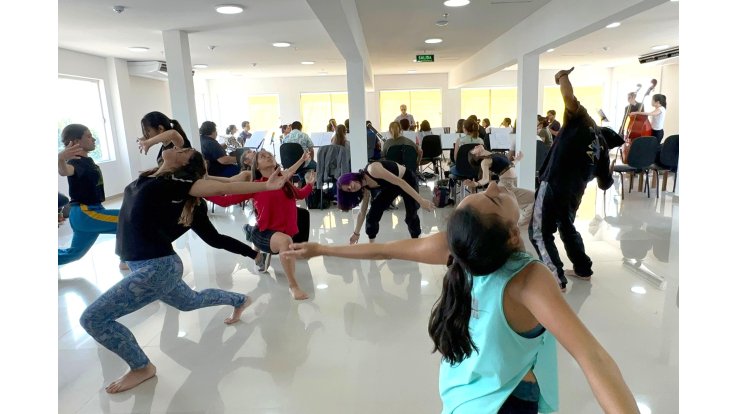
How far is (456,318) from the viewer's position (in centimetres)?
113

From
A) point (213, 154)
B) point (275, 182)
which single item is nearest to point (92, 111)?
point (213, 154)

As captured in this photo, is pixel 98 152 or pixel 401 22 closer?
pixel 401 22

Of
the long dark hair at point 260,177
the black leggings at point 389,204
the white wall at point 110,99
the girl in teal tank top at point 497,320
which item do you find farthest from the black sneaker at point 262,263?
the white wall at point 110,99

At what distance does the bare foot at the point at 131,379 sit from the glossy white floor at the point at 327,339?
0.05m

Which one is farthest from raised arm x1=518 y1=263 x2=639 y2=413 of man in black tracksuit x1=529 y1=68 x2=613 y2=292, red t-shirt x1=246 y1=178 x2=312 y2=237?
red t-shirt x1=246 y1=178 x2=312 y2=237

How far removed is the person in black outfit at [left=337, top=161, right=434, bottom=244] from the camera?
13.1 feet

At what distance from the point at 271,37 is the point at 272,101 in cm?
895

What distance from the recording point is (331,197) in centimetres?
746

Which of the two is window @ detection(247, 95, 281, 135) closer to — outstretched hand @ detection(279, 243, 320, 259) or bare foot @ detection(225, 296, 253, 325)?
bare foot @ detection(225, 296, 253, 325)

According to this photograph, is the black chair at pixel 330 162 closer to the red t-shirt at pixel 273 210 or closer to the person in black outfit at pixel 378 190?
the person in black outfit at pixel 378 190

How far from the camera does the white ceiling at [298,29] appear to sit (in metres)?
5.24
